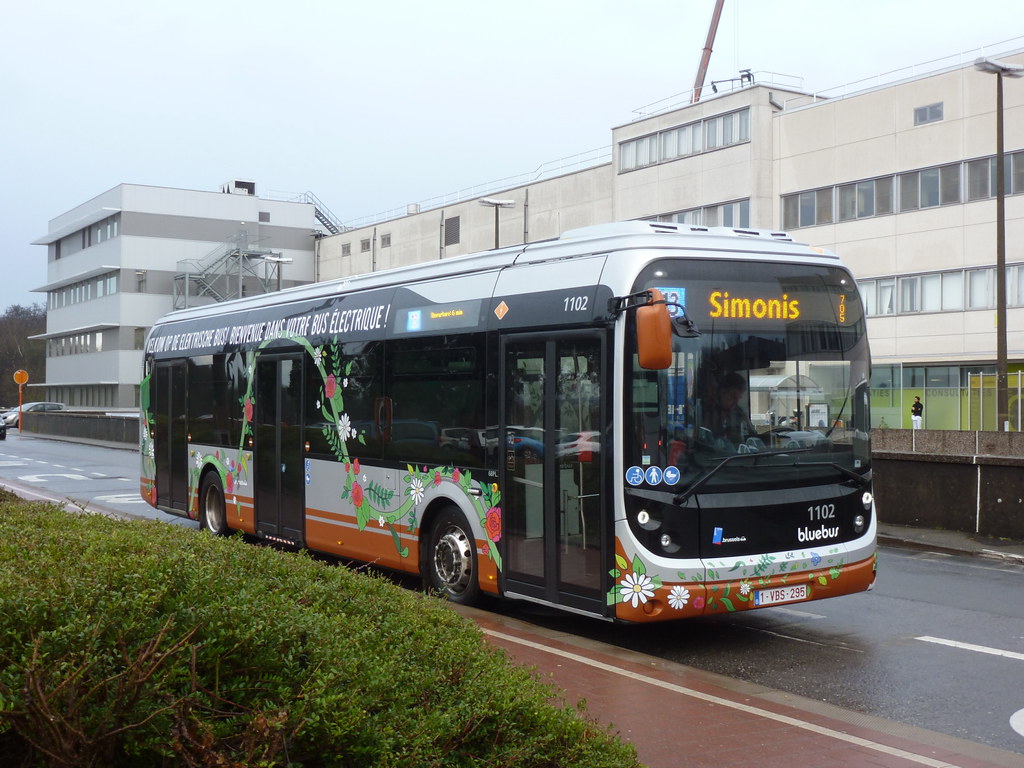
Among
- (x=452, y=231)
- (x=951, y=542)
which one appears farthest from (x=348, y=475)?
(x=452, y=231)

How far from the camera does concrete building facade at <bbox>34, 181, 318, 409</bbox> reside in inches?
3031

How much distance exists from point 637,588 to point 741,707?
1.64 metres

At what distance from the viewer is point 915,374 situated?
45969mm

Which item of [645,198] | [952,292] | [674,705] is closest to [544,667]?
[674,705]

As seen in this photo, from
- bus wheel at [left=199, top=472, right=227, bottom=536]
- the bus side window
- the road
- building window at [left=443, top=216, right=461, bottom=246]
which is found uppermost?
building window at [left=443, top=216, right=461, bottom=246]

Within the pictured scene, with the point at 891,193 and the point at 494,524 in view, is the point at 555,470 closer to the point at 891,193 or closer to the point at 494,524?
the point at 494,524

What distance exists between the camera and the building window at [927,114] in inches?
1748

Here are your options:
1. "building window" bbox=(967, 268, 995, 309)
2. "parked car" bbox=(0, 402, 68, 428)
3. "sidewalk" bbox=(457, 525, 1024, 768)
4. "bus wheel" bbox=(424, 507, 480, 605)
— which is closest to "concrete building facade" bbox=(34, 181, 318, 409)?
"parked car" bbox=(0, 402, 68, 428)

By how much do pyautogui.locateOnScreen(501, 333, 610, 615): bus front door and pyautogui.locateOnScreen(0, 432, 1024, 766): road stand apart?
806mm

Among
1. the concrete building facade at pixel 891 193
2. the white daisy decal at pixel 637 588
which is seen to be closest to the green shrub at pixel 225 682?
the white daisy decal at pixel 637 588

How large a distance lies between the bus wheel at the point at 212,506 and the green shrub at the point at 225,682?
34.8 feet

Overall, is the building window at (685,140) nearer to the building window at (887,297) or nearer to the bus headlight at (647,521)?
the building window at (887,297)

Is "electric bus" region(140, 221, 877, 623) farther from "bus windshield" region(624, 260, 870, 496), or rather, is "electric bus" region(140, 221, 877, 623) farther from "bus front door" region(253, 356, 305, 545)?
"bus front door" region(253, 356, 305, 545)

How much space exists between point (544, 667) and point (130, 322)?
75.5 m
